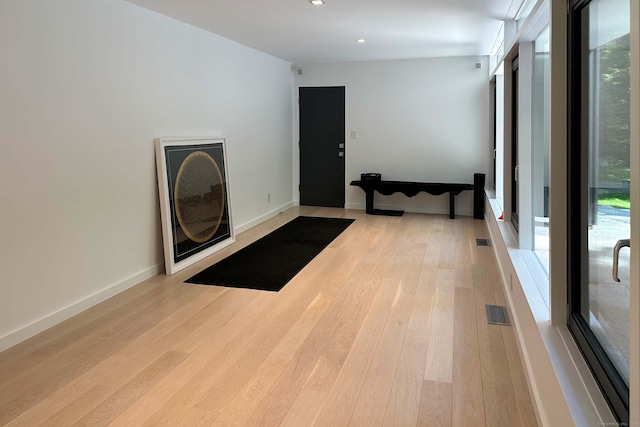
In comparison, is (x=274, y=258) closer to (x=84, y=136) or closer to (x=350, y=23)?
(x=84, y=136)

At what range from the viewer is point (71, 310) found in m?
3.52

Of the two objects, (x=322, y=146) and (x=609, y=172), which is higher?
(x=322, y=146)

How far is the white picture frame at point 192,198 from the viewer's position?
4504 millimetres

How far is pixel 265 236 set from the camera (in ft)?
19.9

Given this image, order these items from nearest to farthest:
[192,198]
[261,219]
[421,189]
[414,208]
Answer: [192,198] < [261,219] < [421,189] < [414,208]

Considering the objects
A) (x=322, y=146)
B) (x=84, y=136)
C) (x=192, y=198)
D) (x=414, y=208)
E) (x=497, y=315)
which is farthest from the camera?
(x=322, y=146)

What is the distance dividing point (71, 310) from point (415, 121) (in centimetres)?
558

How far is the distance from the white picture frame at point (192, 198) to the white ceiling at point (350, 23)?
114cm

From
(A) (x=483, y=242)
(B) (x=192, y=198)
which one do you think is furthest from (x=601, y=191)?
(A) (x=483, y=242)

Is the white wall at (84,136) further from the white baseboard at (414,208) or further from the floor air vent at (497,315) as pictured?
→ the white baseboard at (414,208)

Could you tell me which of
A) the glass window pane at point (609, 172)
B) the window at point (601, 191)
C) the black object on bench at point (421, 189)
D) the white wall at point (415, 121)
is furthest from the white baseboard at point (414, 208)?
the glass window pane at point (609, 172)

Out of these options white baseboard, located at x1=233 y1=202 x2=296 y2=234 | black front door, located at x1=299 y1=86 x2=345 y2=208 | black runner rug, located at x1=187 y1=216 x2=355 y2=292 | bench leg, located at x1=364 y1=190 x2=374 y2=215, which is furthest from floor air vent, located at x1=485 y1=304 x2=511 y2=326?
black front door, located at x1=299 y1=86 x2=345 y2=208

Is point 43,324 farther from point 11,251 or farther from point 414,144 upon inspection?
point 414,144

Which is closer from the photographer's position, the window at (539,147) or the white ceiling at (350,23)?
the window at (539,147)
